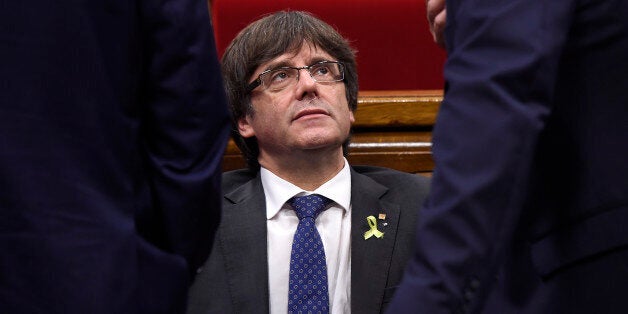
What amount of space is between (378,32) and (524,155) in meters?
1.12

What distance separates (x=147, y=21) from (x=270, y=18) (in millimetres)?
529

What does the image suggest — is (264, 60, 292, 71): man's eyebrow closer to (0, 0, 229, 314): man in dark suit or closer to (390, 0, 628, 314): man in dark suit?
(0, 0, 229, 314): man in dark suit

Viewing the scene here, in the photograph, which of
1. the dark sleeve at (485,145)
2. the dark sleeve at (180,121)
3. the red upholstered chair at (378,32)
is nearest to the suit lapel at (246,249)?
the dark sleeve at (180,121)

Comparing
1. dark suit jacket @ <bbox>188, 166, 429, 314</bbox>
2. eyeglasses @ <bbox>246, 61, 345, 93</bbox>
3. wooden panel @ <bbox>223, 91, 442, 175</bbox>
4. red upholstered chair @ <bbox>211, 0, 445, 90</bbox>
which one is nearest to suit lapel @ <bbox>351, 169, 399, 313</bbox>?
dark suit jacket @ <bbox>188, 166, 429, 314</bbox>

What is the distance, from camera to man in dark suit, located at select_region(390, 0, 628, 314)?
0.51m

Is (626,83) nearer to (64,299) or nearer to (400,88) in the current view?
(64,299)

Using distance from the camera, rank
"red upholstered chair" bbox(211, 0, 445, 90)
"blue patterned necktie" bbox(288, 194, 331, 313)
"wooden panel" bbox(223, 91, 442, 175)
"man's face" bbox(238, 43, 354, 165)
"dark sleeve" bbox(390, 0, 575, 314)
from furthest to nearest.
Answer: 1. "red upholstered chair" bbox(211, 0, 445, 90)
2. "wooden panel" bbox(223, 91, 442, 175)
3. "man's face" bbox(238, 43, 354, 165)
4. "blue patterned necktie" bbox(288, 194, 331, 313)
5. "dark sleeve" bbox(390, 0, 575, 314)

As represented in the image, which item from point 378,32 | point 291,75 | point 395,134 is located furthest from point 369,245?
point 378,32

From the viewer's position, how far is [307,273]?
976 millimetres

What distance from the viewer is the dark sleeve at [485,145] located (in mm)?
511

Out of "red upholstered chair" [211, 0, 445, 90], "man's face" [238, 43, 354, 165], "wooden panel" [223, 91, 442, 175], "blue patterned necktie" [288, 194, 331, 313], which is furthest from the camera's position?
"red upholstered chair" [211, 0, 445, 90]

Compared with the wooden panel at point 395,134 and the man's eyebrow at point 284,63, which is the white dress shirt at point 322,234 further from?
the wooden panel at point 395,134

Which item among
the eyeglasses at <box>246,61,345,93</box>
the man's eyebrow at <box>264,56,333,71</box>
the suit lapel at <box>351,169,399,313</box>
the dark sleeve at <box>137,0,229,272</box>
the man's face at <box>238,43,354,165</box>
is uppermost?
the dark sleeve at <box>137,0,229,272</box>

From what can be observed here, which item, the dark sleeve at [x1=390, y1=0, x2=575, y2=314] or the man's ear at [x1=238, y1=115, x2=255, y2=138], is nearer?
the dark sleeve at [x1=390, y1=0, x2=575, y2=314]
